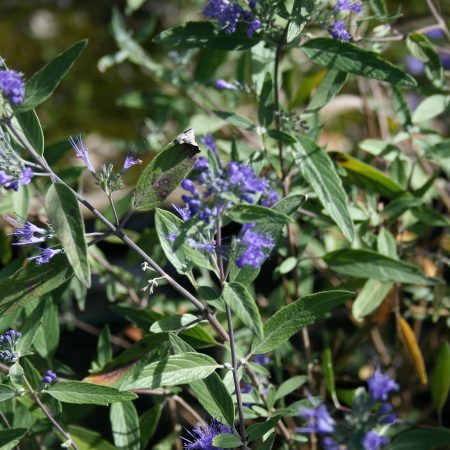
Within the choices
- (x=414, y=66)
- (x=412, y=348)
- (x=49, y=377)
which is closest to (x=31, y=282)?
(x=49, y=377)

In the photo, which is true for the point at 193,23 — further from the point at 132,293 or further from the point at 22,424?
the point at 22,424

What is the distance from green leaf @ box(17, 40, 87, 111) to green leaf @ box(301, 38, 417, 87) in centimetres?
36

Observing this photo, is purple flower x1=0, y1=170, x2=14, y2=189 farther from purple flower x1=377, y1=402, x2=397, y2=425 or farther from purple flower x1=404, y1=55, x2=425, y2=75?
purple flower x1=404, y1=55, x2=425, y2=75

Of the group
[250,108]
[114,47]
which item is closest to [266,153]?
[250,108]

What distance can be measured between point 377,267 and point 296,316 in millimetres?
282

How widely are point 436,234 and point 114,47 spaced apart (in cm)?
169

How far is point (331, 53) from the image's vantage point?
100 cm

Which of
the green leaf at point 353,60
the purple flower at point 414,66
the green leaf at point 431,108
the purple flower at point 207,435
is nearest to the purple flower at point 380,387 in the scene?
the purple flower at point 207,435

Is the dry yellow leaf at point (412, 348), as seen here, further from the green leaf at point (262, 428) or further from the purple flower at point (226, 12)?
the purple flower at point (226, 12)

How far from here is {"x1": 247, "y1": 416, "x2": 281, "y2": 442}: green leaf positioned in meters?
0.82

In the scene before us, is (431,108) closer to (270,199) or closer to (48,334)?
(270,199)

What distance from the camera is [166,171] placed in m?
0.80

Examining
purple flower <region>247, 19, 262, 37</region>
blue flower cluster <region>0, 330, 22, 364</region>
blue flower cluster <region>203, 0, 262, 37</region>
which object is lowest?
blue flower cluster <region>0, 330, 22, 364</region>

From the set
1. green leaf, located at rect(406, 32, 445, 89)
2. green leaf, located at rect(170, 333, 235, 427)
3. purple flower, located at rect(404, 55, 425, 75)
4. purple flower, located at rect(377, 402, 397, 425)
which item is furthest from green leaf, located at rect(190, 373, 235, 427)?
purple flower, located at rect(404, 55, 425, 75)
